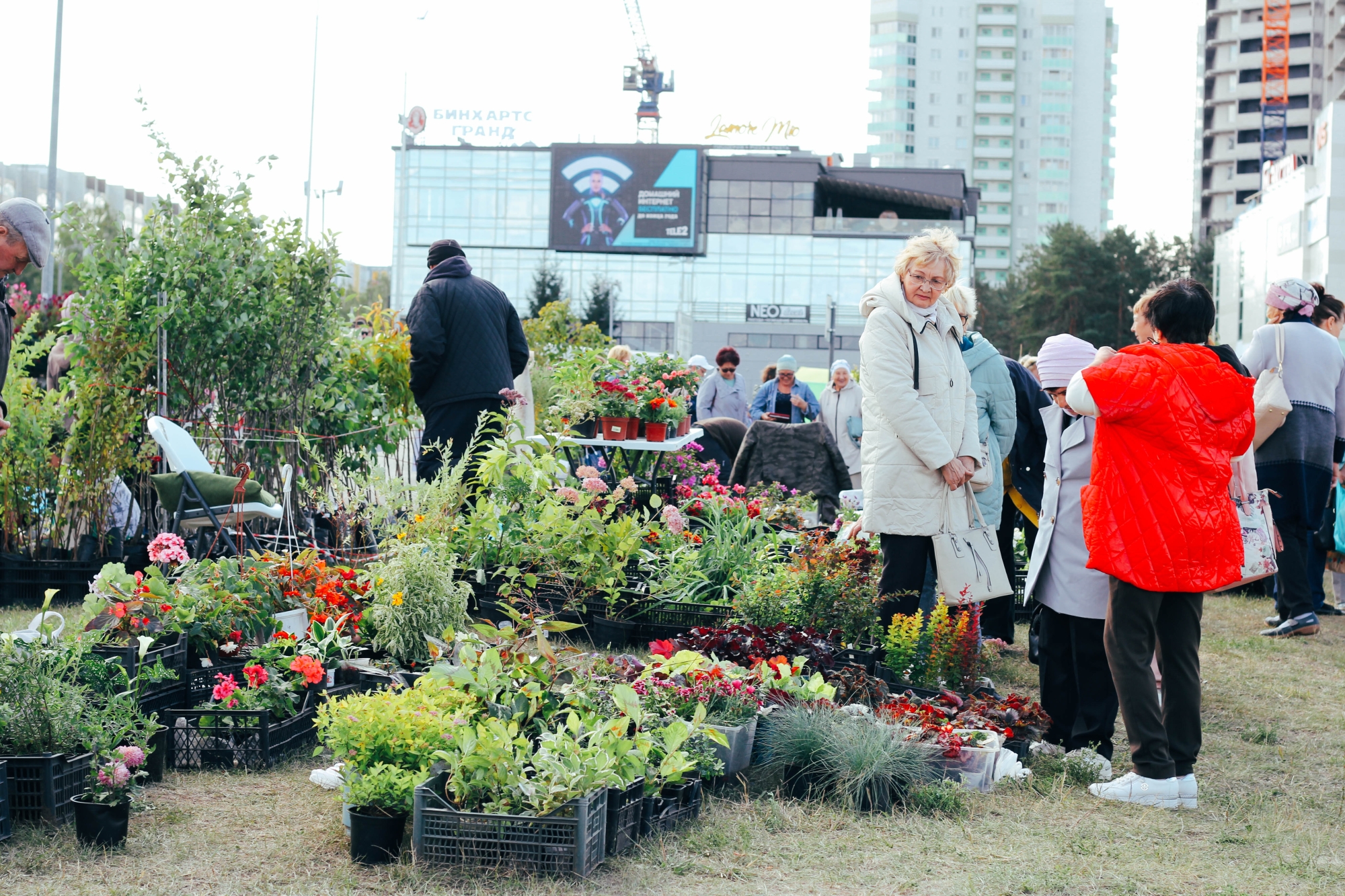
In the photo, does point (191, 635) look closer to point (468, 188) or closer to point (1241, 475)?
point (1241, 475)

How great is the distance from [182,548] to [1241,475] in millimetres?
3775

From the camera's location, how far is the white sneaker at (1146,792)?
3.88 m

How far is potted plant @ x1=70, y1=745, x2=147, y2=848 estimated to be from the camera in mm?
3105

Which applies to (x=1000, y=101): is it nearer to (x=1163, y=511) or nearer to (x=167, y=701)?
(x=1163, y=511)

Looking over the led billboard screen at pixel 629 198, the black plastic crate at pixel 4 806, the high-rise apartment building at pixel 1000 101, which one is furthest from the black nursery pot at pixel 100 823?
the high-rise apartment building at pixel 1000 101

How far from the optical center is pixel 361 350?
8344mm

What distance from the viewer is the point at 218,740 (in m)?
3.87

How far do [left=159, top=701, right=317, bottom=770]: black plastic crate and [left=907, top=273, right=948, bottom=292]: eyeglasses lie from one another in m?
2.75

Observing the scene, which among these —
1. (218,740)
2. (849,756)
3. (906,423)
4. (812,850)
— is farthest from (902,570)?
(218,740)

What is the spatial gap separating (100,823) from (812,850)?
1810 mm

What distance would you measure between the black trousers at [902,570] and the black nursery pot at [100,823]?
2.75 m

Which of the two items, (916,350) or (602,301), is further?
(602,301)

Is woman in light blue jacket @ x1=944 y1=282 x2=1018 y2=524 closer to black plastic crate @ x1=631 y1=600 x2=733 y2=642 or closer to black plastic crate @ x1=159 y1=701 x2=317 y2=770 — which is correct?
black plastic crate @ x1=631 y1=600 x2=733 y2=642

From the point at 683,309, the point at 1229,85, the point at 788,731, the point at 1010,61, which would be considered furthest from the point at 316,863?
the point at 1010,61
